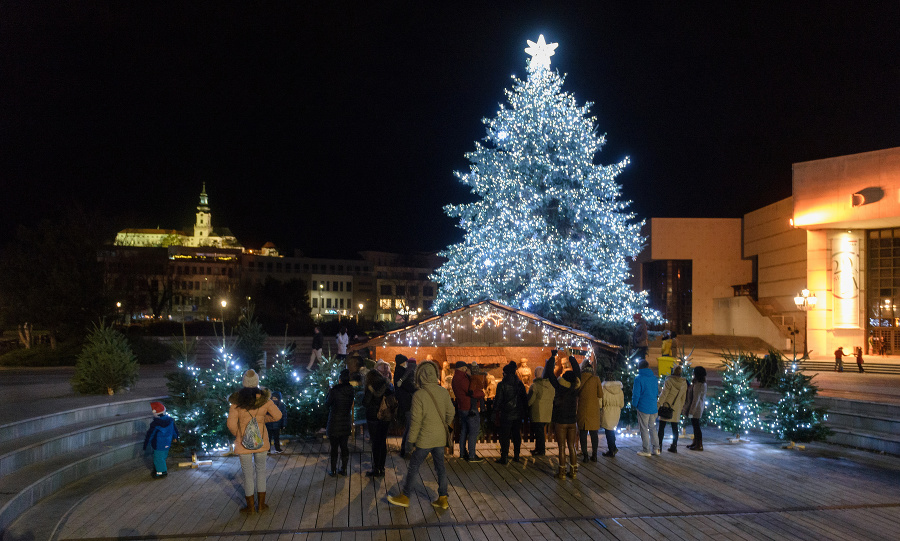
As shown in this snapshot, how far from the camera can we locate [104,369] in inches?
558

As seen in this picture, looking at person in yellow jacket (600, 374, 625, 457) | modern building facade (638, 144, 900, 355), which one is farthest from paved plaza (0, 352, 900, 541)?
modern building facade (638, 144, 900, 355)

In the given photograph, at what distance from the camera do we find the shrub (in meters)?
14.2

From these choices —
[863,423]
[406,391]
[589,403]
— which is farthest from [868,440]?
[406,391]

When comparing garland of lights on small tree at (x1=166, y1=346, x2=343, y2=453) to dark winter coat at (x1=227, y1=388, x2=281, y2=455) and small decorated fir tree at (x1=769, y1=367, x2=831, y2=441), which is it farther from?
small decorated fir tree at (x1=769, y1=367, x2=831, y2=441)

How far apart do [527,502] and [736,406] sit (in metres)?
6.08

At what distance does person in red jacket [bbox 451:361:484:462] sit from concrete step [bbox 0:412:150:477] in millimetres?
6012

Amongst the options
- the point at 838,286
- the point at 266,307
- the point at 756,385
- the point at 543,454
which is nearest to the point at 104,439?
the point at 543,454

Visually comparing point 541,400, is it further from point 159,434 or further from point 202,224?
point 202,224

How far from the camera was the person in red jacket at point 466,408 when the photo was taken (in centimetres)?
938

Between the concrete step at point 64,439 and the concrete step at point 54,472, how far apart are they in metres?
0.14

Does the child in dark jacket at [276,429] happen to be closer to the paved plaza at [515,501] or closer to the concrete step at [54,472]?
the paved plaza at [515,501]

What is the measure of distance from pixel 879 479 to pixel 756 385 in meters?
9.18

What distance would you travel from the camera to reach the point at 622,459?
9750mm

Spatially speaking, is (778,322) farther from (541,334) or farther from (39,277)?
(39,277)
